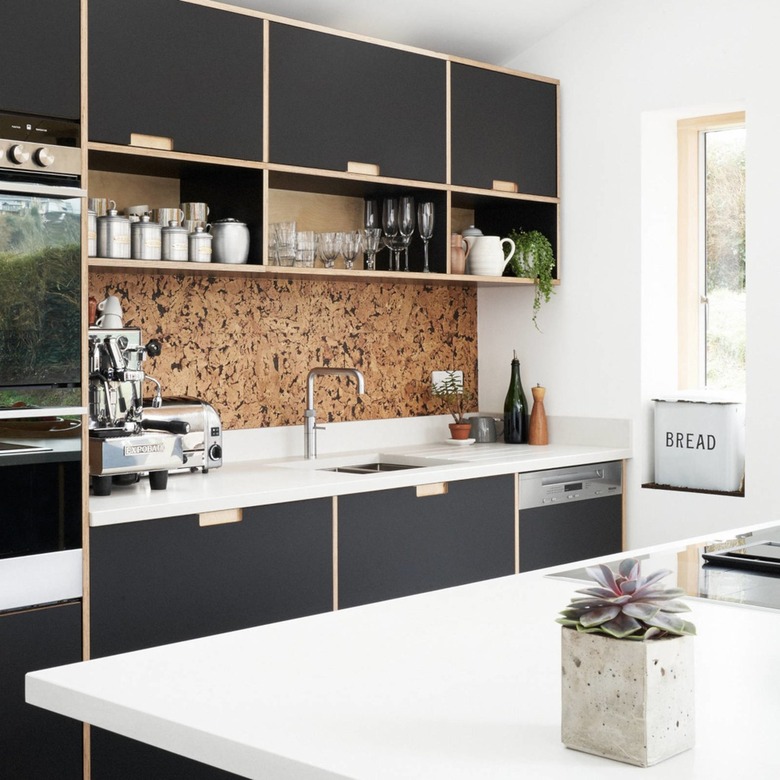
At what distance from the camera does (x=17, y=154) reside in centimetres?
281

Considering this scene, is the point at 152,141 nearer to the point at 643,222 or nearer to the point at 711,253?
the point at 643,222

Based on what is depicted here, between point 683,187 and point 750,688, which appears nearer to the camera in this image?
point 750,688

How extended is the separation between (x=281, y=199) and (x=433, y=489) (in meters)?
1.18

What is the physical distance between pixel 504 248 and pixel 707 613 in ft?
10.1

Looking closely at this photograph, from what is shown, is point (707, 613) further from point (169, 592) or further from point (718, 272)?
point (718, 272)

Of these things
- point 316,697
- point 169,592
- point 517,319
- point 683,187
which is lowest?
point 169,592

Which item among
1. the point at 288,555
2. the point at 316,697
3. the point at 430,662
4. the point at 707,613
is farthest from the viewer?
the point at 288,555

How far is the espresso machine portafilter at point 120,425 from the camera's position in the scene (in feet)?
10.3

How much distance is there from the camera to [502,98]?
4.41m

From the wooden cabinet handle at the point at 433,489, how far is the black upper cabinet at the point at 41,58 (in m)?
1.58

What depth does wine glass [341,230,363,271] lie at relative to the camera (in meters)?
4.00

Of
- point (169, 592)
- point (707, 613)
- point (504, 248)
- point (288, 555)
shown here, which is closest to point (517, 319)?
point (504, 248)

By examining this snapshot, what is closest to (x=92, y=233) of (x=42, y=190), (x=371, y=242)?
(x=42, y=190)

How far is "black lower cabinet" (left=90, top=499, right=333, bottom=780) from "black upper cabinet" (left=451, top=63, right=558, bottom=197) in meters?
1.55
